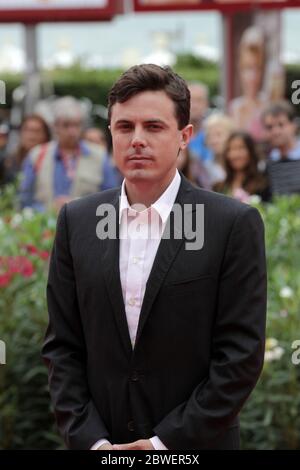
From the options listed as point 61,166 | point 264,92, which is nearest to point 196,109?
point 264,92

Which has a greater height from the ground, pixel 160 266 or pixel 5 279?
pixel 160 266

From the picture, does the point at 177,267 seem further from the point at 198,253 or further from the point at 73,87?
the point at 73,87

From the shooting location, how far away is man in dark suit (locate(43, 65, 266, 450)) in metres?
3.12

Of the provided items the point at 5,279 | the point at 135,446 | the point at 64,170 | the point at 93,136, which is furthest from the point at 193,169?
the point at 135,446

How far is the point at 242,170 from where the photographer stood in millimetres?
7867

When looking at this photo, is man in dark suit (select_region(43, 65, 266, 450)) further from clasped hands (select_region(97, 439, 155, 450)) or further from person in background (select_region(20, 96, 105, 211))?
person in background (select_region(20, 96, 105, 211))

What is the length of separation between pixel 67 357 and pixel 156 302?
0.33 metres

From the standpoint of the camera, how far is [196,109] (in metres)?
9.89

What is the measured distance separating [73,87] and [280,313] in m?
18.8

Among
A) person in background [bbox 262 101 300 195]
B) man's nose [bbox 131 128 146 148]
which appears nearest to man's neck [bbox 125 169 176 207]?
man's nose [bbox 131 128 146 148]

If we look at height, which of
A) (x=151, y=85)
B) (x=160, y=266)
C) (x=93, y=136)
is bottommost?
(x=160, y=266)

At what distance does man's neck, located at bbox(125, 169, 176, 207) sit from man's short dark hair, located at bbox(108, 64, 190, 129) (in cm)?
18

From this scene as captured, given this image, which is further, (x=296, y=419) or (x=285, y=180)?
(x=285, y=180)

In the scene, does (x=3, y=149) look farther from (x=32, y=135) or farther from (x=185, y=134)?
(x=185, y=134)
